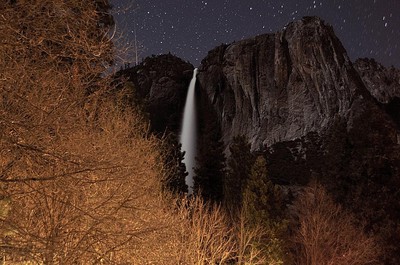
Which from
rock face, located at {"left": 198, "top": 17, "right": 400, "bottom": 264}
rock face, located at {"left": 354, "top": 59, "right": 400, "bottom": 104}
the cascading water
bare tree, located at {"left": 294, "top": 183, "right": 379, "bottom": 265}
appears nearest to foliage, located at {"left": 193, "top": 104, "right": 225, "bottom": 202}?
rock face, located at {"left": 198, "top": 17, "right": 400, "bottom": 264}

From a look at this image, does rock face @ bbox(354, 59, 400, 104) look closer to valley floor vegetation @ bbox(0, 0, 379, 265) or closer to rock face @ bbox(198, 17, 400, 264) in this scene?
rock face @ bbox(198, 17, 400, 264)

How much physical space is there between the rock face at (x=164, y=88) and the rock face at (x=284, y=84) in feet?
18.3

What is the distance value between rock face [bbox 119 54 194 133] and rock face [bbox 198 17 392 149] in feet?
18.3

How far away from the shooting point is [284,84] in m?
48.7

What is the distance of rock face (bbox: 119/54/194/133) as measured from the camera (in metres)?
59.1

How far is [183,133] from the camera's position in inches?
2323

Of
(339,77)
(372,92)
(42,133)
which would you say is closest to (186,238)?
(42,133)

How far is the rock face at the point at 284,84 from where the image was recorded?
43.7 metres

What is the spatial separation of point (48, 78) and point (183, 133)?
177 ft

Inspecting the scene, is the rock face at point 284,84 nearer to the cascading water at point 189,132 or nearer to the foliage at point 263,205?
the cascading water at point 189,132

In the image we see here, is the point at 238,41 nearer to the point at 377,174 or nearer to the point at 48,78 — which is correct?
the point at 377,174

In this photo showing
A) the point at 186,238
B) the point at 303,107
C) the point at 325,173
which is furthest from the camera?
the point at 303,107

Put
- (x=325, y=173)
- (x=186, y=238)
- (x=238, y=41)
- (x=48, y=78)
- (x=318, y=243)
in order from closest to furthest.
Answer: (x=48, y=78), (x=186, y=238), (x=318, y=243), (x=325, y=173), (x=238, y=41)

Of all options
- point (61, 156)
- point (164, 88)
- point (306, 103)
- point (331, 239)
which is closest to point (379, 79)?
point (306, 103)
